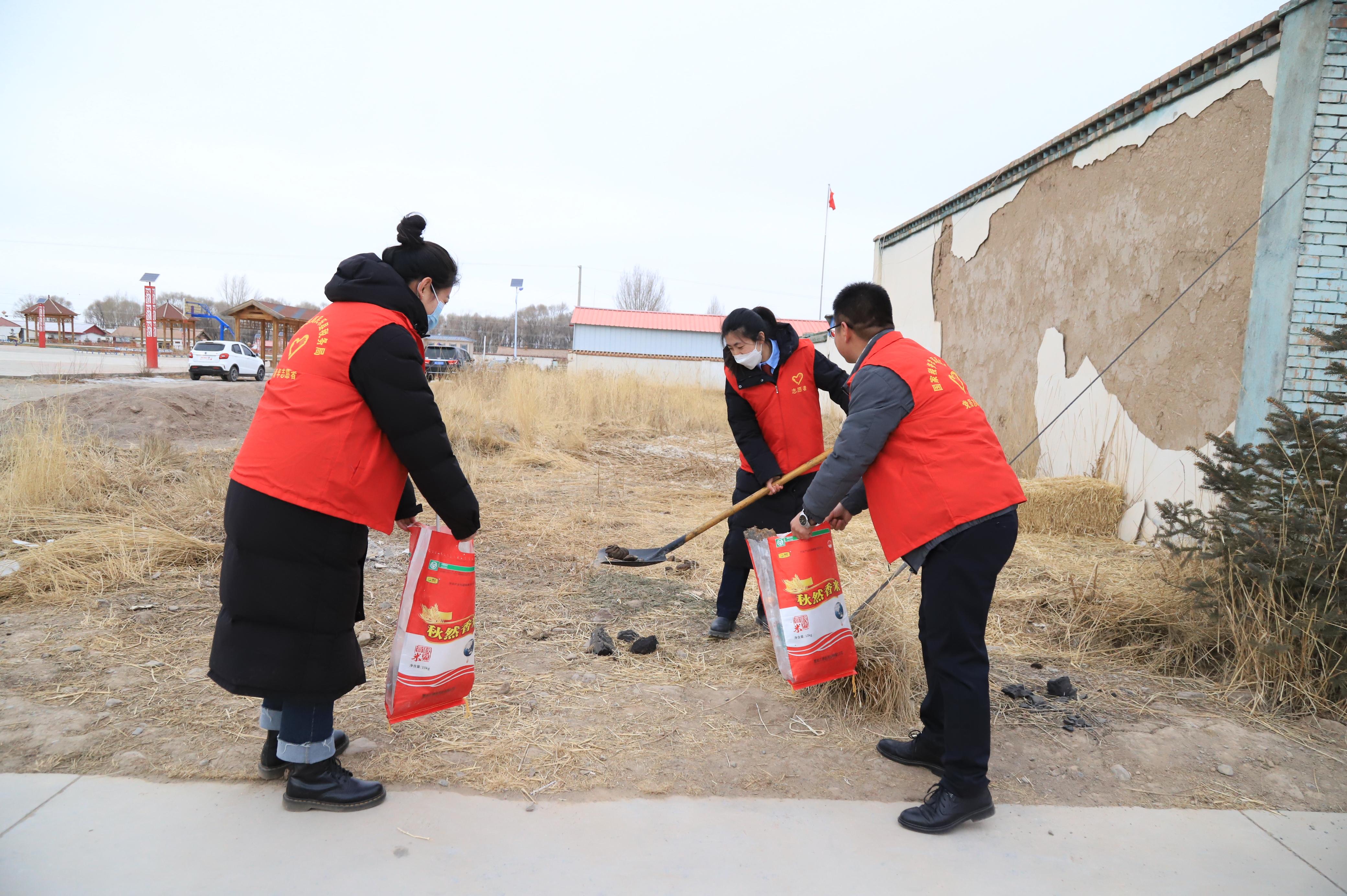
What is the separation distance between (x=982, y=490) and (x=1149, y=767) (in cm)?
135

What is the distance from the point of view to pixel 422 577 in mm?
2439

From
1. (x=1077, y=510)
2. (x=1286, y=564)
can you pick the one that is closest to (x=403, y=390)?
(x=1286, y=564)

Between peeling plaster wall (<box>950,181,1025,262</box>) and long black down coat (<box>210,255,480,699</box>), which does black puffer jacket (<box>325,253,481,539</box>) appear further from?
peeling plaster wall (<box>950,181,1025,262</box>)

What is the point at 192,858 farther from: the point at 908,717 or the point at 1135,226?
the point at 1135,226

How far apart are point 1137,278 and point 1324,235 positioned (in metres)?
1.59

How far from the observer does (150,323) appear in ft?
78.3

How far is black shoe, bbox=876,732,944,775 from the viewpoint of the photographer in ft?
8.80

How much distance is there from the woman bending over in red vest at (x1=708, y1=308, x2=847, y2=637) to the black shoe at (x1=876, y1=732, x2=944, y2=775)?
1.23 metres

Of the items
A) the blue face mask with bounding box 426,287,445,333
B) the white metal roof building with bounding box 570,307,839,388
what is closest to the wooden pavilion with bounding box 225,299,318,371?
the white metal roof building with bounding box 570,307,839,388

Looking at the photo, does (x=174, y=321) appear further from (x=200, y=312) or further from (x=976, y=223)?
(x=976, y=223)

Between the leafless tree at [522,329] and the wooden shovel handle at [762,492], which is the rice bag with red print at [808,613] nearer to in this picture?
the wooden shovel handle at [762,492]

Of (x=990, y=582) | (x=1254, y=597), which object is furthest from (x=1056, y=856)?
(x=1254, y=597)

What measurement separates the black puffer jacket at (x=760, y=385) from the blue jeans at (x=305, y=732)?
6.90 ft

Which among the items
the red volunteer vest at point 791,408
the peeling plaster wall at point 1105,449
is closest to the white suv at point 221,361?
the peeling plaster wall at point 1105,449
